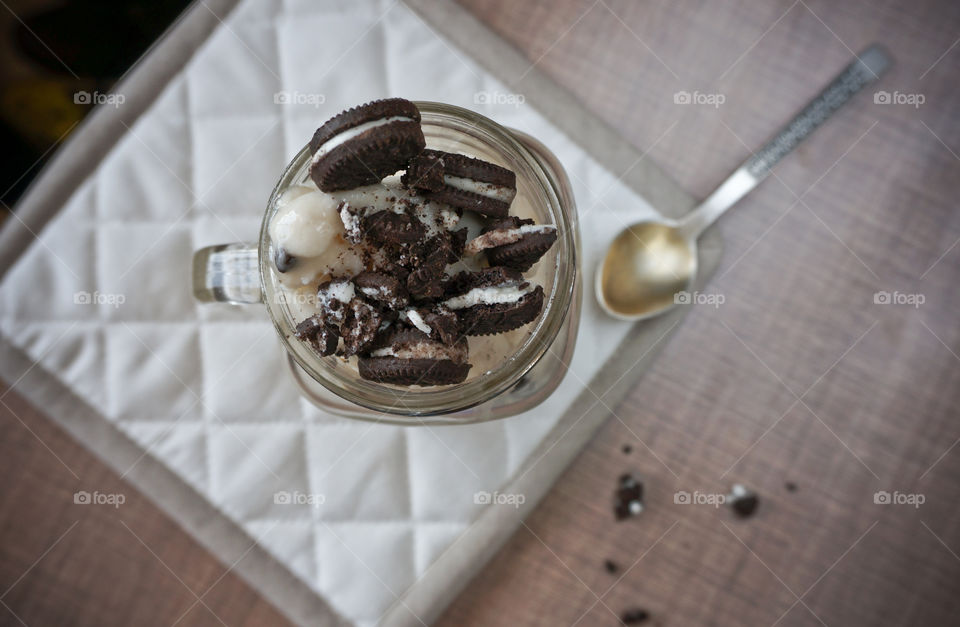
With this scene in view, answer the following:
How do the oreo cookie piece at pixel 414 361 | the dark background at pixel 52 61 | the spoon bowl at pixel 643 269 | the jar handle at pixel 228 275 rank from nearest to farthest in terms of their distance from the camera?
1. the oreo cookie piece at pixel 414 361
2. the jar handle at pixel 228 275
3. the spoon bowl at pixel 643 269
4. the dark background at pixel 52 61

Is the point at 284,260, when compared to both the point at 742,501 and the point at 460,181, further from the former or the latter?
the point at 742,501

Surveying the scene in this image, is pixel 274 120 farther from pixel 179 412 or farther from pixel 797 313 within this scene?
pixel 797 313

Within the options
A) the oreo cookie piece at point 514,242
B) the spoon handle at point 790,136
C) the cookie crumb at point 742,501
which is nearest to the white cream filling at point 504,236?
the oreo cookie piece at point 514,242

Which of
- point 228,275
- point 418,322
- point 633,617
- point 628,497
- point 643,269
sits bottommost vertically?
point 633,617

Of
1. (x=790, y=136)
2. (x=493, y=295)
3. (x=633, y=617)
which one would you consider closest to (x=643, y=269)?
(x=790, y=136)

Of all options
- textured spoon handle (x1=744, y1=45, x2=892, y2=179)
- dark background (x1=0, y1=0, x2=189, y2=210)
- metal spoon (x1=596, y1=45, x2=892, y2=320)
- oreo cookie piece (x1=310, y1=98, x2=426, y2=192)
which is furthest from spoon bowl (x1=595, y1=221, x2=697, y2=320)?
dark background (x1=0, y1=0, x2=189, y2=210)

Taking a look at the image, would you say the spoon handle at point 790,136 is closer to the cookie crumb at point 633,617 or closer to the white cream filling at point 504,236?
the white cream filling at point 504,236

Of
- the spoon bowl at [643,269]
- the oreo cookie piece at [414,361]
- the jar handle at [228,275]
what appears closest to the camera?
the oreo cookie piece at [414,361]
